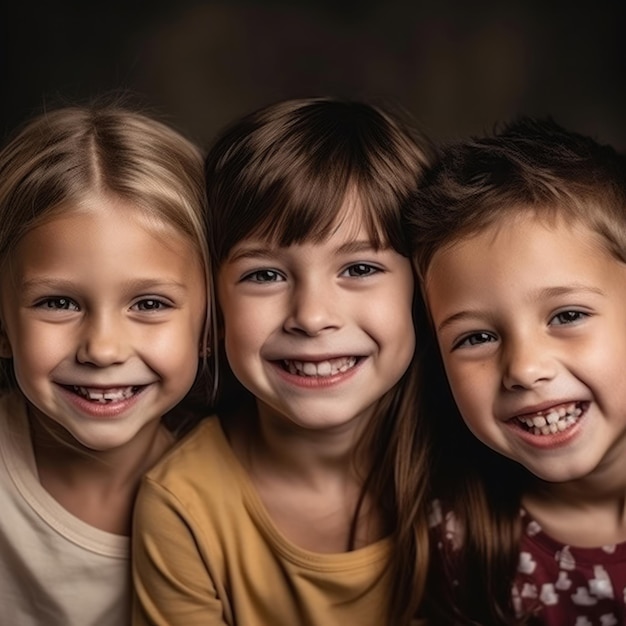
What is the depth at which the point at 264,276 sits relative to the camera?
62.7 inches

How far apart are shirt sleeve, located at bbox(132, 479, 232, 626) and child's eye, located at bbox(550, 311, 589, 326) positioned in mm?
576

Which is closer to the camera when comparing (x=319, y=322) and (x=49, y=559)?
(x=319, y=322)

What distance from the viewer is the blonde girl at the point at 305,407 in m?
1.57

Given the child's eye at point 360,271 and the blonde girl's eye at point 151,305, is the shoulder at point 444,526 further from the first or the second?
the blonde girl's eye at point 151,305

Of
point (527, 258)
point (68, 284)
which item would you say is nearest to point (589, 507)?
point (527, 258)

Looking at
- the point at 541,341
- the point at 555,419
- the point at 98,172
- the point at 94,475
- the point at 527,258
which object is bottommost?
the point at 94,475

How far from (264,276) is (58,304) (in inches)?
11.1

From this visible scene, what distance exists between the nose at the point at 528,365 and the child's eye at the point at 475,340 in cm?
5

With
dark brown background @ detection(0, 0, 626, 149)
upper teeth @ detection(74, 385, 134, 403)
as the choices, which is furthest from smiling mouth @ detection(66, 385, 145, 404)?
dark brown background @ detection(0, 0, 626, 149)

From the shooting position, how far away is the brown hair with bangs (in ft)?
5.12

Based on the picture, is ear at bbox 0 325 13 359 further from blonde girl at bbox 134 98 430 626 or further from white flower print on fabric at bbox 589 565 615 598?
white flower print on fabric at bbox 589 565 615 598

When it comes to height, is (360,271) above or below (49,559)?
above

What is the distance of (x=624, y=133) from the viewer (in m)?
3.01

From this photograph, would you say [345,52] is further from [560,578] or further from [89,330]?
[560,578]
